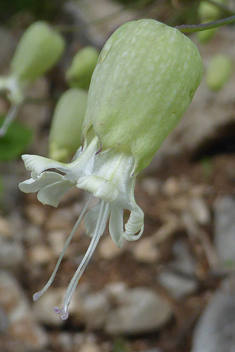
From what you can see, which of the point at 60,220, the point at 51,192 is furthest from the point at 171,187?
the point at 51,192

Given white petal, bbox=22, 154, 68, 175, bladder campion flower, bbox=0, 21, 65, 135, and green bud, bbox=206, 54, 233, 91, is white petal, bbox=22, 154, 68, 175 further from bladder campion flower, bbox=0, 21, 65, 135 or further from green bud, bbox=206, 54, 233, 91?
green bud, bbox=206, 54, 233, 91

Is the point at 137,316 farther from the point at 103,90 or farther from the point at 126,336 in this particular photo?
the point at 103,90

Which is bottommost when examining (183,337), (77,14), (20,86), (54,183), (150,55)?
(183,337)

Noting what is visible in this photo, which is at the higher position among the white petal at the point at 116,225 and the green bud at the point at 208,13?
the white petal at the point at 116,225

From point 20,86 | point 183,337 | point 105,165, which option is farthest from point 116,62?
point 183,337

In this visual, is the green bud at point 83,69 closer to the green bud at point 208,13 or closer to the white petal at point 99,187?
the green bud at point 208,13

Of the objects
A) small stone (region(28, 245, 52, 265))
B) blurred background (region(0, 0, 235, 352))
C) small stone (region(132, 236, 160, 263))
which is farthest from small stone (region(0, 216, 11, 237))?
small stone (region(132, 236, 160, 263))

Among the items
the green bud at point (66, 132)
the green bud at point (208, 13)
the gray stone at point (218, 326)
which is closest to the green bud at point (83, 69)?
the green bud at point (66, 132)
